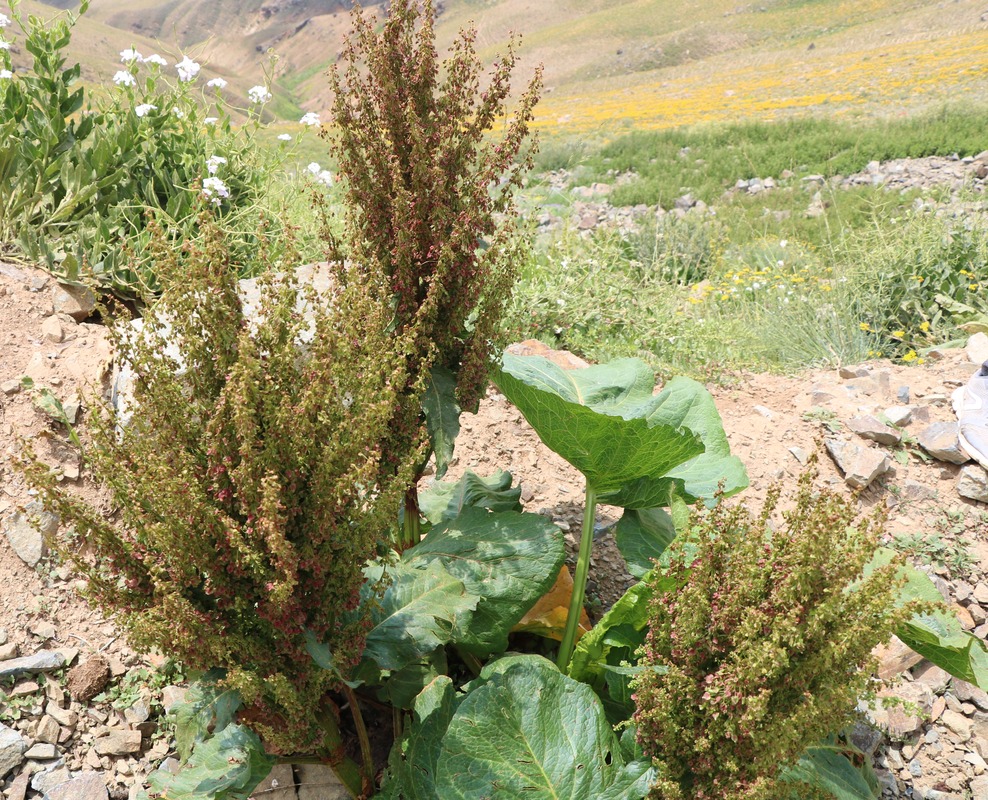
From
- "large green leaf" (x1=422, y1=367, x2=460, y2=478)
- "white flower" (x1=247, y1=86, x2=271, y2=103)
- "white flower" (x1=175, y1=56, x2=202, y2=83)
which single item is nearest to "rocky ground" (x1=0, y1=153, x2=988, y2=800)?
"large green leaf" (x1=422, y1=367, x2=460, y2=478)

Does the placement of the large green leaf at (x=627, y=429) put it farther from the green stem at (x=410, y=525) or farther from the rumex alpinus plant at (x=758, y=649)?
the green stem at (x=410, y=525)

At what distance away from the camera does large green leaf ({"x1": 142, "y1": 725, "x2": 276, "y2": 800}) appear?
57.5 inches

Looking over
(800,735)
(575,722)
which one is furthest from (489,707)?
(800,735)

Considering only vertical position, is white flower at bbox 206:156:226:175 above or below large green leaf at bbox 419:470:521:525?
above

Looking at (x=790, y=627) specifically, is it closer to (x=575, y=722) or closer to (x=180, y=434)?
(x=575, y=722)

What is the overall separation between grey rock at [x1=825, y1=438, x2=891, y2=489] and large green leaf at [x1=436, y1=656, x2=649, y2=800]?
6.57ft

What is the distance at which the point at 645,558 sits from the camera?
190cm

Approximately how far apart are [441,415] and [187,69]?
10.1ft

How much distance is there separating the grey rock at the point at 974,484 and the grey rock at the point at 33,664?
3.21 meters

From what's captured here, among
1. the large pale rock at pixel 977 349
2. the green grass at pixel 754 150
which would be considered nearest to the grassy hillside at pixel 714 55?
the large pale rock at pixel 977 349

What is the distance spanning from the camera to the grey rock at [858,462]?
122 inches

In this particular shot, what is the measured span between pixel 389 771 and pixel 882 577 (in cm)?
109

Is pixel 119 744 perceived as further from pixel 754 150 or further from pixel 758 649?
pixel 754 150

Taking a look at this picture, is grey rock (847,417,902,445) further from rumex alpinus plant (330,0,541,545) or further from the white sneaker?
rumex alpinus plant (330,0,541,545)
